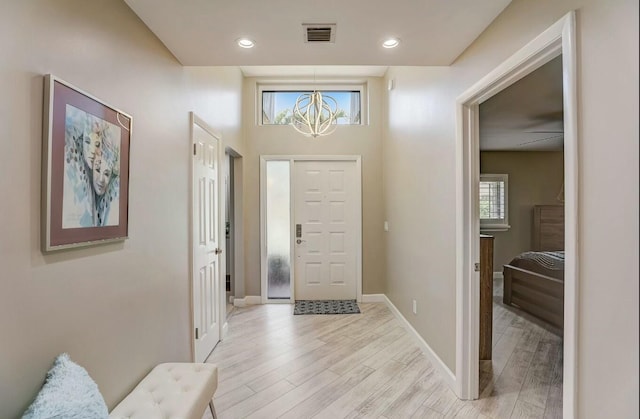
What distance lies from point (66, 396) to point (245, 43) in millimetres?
1988

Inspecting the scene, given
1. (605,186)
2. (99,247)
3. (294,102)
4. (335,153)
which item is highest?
(294,102)

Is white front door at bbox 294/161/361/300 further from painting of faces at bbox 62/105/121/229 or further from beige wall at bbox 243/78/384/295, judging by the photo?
painting of faces at bbox 62/105/121/229

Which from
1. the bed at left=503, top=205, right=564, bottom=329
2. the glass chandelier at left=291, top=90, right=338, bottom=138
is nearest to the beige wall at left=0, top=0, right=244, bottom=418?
the glass chandelier at left=291, top=90, right=338, bottom=138

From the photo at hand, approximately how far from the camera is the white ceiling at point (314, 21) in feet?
5.37

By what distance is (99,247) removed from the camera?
1459 millimetres

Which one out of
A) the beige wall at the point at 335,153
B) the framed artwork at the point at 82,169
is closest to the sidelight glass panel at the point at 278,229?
the beige wall at the point at 335,153

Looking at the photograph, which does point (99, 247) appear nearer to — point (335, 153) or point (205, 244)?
point (205, 244)

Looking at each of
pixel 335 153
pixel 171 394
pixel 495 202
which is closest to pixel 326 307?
pixel 335 153

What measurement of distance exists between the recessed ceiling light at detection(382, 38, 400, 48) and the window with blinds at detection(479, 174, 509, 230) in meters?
5.06

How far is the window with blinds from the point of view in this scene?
6234 mm

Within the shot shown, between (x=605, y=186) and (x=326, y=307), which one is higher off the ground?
(x=605, y=186)

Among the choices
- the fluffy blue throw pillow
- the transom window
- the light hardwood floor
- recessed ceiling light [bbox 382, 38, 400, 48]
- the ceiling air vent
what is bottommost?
the light hardwood floor

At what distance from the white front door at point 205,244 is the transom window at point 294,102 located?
164 cm

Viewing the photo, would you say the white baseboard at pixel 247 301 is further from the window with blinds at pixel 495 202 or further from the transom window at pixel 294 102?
the window with blinds at pixel 495 202
